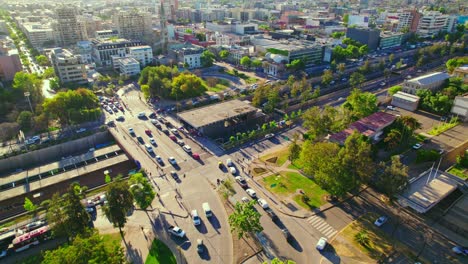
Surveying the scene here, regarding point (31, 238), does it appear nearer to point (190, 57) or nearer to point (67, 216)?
point (67, 216)

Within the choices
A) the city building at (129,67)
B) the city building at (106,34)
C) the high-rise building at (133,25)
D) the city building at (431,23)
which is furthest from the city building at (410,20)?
the city building at (106,34)

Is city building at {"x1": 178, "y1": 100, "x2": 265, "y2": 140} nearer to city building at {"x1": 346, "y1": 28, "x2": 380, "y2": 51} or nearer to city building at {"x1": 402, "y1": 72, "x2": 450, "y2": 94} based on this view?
city building at {"x1": 402, "y1": 72, "x2": 450, "y2": 94}

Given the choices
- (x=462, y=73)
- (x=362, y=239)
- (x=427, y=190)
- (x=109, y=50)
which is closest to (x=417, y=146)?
(x=427, y=190)

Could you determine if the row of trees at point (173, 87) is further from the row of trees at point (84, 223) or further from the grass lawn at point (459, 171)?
the grass lawn at point (459, 171)

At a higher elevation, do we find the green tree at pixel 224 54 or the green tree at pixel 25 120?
the green tree at pixel 224 54

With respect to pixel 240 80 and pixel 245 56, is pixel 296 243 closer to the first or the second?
pixel 240 80

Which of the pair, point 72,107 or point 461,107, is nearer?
point 72,107
